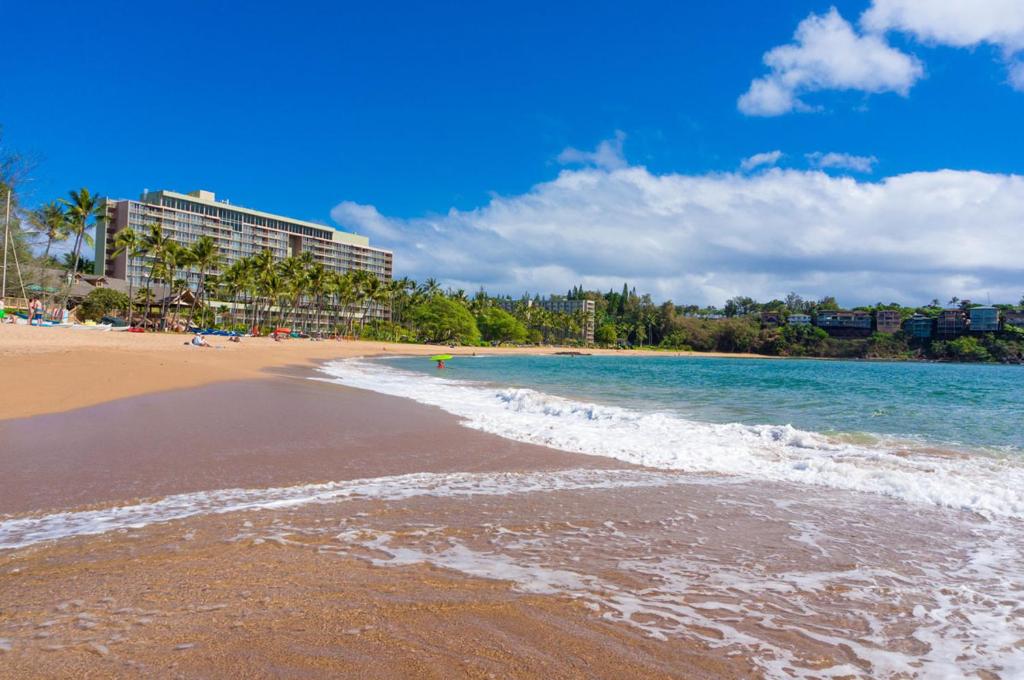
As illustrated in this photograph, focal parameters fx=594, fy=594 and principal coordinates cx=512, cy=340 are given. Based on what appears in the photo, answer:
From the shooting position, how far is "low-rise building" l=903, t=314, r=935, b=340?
134m

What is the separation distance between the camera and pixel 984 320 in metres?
130

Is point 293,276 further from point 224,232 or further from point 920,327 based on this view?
point 920,327

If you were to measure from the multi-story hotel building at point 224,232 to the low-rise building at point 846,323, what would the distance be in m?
110

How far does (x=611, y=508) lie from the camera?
237 inches

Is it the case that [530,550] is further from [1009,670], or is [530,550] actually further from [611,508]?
[1009,670]

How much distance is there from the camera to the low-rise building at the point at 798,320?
153875 millimetres

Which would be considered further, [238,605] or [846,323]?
[846,323]

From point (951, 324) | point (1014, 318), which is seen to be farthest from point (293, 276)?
point (1014, 318)

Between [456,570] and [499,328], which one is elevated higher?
[499,328]

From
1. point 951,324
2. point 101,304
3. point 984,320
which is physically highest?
point 984,320

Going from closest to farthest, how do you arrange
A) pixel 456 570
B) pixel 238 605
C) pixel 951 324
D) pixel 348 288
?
pixel 238 605 < pixel 456 570 < pixel 348 288 < pixel 951 324

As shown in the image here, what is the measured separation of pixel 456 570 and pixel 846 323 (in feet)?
544

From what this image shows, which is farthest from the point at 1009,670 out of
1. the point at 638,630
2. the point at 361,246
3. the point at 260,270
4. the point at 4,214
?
the point at 361,246

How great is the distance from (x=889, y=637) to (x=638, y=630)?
1.48 m
